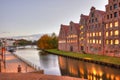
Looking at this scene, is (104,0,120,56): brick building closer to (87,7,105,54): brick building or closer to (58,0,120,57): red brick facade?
(58,0,120,57): red brick facade

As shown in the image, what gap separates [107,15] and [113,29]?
6206 mm

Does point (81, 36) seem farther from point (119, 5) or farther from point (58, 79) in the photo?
point (58, 79)

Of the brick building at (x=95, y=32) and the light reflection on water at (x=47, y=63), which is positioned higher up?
the brick building at (x=95, y=32)

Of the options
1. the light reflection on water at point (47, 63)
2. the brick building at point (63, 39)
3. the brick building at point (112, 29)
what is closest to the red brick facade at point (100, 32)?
the brick building at point (112, 29)

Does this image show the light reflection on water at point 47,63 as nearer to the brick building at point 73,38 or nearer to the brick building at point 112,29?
the brick building at point 73,38

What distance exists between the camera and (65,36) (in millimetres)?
91250

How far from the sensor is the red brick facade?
50.6 metres

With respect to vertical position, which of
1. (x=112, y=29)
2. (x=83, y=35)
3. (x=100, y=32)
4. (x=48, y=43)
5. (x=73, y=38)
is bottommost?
(x=48, y=43)

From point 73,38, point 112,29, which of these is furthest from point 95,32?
point 73,38

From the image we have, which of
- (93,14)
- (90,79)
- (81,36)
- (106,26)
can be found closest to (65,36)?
(81,36)

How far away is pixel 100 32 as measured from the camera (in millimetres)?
58406

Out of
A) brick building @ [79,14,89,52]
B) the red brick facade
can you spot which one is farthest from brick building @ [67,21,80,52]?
brick building @ [79,14,89,52]

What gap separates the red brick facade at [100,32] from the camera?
166 ft

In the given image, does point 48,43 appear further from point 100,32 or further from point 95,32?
point 100,32
